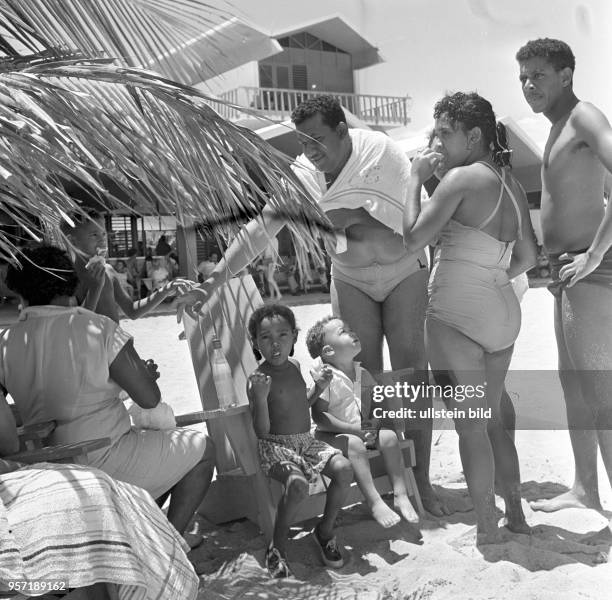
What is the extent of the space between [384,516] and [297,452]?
1.38 feet

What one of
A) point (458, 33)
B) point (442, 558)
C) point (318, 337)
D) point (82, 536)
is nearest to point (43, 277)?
point (82, 536)

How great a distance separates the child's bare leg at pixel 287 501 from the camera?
106 inches

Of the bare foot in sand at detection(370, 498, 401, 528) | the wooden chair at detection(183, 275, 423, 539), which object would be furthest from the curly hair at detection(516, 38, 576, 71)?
the bare foot in sand at detection(370, 498, 401, 528)

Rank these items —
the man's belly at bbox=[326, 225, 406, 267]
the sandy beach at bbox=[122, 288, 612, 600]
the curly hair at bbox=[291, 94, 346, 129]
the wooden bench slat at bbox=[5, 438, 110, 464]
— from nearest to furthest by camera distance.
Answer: the wooden bench slat at bbox=[5, 438, 110, 464], the sandy beach at bbox=[122, 288, 612, 600], the curly hair at bbox=[291, 94, 346, 129], the man's belly at bbox=[326, 225, 406, 267]

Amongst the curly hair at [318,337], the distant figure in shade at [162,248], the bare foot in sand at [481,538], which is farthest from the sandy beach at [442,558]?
the distant figure in shade at [162,248]

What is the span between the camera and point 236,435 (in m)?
2.87

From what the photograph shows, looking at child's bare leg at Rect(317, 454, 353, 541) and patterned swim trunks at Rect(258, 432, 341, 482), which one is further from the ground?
patterned swim trunks at Rect(258, 432, 341, 482)

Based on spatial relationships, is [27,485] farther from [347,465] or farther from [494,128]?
[494,128]

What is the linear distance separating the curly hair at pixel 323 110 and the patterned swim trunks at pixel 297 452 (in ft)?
4.36

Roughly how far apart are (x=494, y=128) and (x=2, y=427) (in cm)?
201

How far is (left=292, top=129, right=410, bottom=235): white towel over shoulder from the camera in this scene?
10.3 ft

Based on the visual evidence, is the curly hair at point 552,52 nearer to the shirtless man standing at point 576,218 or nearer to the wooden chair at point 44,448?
the shirtless man standing at point 576,218

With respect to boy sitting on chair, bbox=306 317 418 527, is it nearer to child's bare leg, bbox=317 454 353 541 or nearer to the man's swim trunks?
child's bare leg, bbox=317 454 353 541

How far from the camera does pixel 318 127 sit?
3.11m
